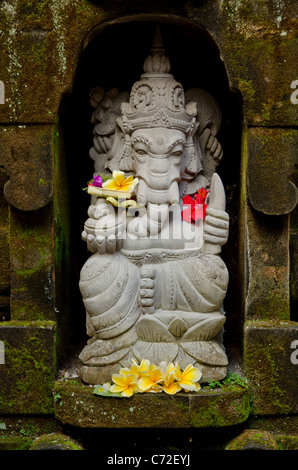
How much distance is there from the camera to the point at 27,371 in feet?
14.6

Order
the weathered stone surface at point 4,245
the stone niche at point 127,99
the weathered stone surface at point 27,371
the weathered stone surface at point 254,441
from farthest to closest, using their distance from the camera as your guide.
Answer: the stone niche at point 127,99 < the weathered stone surface at point 4,245 < the weathered stone surface at point 27,371 < the weathered stone surface at point 254,441

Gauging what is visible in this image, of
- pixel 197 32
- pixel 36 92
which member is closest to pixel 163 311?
pixel 36 92

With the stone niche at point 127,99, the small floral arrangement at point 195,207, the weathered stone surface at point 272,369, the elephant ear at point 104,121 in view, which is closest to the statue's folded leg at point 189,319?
the weathered stone surface at point 272,369

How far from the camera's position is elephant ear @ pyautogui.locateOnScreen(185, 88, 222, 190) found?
16.3 ft

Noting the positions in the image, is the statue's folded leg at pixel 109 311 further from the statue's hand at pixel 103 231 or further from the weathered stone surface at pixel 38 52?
the weathered stone surface at pixel 38 52

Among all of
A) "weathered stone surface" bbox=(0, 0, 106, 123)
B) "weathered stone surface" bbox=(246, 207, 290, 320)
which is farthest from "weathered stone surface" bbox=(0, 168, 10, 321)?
"weathered stone surface" bbox=(246, 207, 290, 320)

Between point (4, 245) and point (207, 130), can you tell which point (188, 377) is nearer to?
point (4, 245)

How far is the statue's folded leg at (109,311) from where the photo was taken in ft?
Answer: 14.3

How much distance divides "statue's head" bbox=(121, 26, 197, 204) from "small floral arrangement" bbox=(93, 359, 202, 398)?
1.11 metres

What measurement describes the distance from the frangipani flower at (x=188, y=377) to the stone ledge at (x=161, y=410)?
5 centimetres

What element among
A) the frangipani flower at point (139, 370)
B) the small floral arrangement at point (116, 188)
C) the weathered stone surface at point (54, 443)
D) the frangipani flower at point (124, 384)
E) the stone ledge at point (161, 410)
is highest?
the small floral arrangement at point (116, 188)

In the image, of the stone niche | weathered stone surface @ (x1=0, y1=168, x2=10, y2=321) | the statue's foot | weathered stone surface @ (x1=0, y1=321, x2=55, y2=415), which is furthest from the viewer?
the stone niche

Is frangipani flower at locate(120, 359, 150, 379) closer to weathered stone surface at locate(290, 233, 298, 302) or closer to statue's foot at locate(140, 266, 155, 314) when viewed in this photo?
statue's foot at locate(140, 266, 155, 314)
